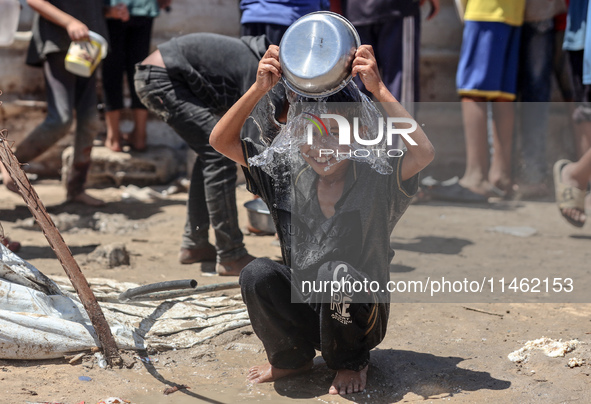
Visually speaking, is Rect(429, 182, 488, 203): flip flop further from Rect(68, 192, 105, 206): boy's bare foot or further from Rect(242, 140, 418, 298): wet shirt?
Rect(242, 140, 418, 298): wet shirt

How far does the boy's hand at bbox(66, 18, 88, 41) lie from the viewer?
4504mm

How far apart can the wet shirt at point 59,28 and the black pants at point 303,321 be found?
A: 297 centimetres

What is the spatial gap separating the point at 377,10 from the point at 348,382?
332 centimetres

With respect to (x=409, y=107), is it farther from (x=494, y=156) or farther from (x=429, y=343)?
(x=429, y=343)

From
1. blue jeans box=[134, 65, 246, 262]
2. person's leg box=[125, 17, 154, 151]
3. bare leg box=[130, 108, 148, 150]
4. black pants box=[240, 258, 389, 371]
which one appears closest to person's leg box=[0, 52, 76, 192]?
person's leg box=[125, 17, 154, 151]

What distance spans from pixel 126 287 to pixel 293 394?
1244mm

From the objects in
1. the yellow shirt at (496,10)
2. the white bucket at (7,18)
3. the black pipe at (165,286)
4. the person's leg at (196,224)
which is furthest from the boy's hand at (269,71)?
the yellow shirt at (496,10)

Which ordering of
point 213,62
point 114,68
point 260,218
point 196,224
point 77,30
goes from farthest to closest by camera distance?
1. point 114,68
2. point 77,30
3. point 260,218
4. point 196,224
5. point 213,62

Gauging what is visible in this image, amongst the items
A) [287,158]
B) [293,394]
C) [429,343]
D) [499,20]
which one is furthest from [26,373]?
[499,20]

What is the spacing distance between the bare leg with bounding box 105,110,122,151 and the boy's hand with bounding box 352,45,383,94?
3.97 m

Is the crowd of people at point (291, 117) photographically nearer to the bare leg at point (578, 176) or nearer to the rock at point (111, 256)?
the bare leg at point (578, 176)

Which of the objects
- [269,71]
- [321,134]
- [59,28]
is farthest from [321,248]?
[59,28]

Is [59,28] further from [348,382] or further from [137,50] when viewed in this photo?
[348,382]

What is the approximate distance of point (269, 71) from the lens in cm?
226
